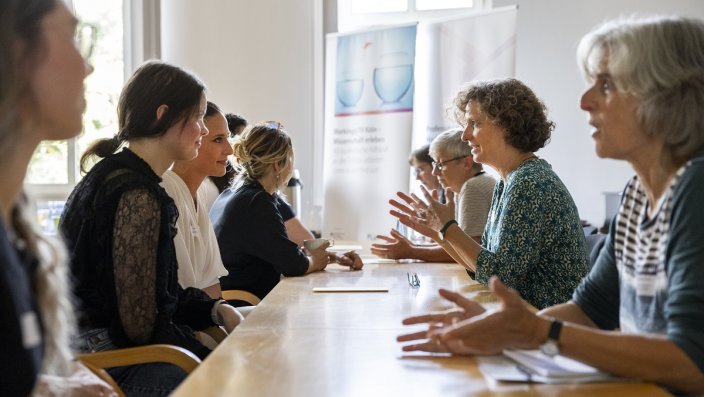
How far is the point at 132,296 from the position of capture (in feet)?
7.22

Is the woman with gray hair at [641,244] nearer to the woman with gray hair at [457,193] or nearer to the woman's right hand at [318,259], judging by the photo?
the woman's right hand at [318,259]

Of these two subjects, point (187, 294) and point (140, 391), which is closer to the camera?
point (140, 391)

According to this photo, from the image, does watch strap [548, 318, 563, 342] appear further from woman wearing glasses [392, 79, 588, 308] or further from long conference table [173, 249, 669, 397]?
woman wearing glasses [392, 79, 588, 308]

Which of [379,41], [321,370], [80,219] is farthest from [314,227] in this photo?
[321,370]

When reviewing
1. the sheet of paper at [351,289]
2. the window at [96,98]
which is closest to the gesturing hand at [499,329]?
the sheet of paper at [351,289]

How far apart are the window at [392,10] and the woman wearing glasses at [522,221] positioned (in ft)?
12.9

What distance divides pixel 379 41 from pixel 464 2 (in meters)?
1.07

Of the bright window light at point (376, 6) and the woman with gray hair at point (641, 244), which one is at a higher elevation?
the bright window light at point (376, 6)

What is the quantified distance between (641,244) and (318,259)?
6.42 feet

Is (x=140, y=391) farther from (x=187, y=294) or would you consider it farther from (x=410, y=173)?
(x=410, y=173)

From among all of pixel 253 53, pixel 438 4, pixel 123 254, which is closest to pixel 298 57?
pixel 253 53

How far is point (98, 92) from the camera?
266 inches

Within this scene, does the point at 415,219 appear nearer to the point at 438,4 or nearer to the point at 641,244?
the point at 641,244

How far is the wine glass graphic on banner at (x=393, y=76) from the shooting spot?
617cm
